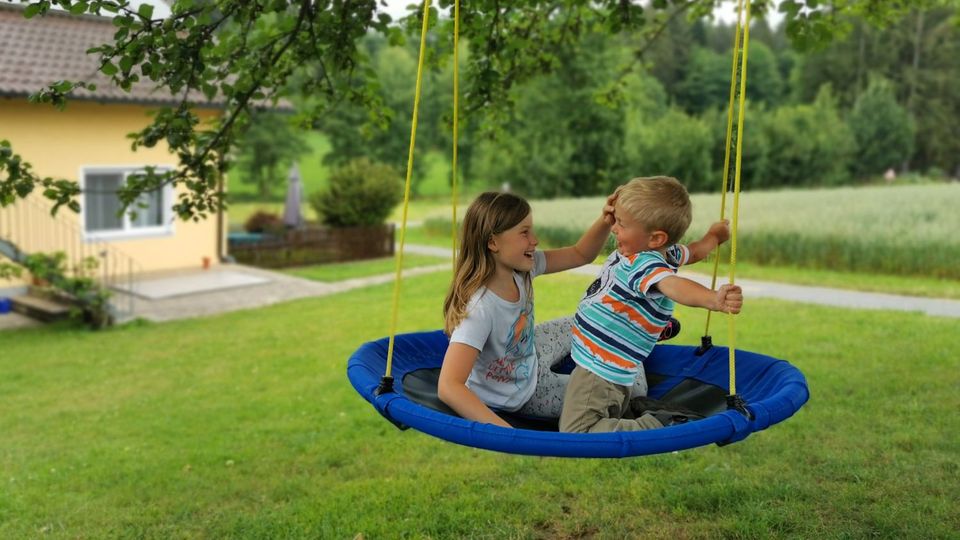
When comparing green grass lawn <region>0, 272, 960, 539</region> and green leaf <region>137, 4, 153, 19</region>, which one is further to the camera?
green grass lawn <region>0, 272, 960, 539</region>

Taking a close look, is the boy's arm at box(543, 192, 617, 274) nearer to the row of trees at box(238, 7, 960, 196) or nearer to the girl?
the girl

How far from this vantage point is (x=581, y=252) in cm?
323

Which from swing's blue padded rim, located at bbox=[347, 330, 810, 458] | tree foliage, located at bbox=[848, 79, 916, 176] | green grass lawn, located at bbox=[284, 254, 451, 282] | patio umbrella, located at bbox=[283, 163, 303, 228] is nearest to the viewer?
swing's blue padded rim, located at bbox=[347, 330, 810, 458]

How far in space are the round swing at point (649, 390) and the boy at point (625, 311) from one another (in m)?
0.21

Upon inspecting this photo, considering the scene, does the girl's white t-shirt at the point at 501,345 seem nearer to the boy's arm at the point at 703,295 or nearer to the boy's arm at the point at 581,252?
the boy's arm at the point at 581,252

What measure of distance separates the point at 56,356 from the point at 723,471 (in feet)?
22.8

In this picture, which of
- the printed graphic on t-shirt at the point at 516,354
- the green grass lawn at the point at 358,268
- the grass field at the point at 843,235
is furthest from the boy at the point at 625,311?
the green grass lawn at the point at 358,268

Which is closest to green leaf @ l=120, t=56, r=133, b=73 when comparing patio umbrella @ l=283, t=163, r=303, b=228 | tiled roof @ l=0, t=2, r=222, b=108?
tiled roof @ l=0, t=2, r=222, b=108

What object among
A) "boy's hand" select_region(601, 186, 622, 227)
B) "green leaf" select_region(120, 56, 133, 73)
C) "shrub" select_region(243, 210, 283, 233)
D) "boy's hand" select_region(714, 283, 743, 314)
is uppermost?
"green leaf" select_region(120, 56, 133, 73)

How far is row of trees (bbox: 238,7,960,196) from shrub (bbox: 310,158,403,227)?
2.68 meters

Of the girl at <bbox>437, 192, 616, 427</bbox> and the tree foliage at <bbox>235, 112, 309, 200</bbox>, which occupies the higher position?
the tree foliage at <bbox>235, 112, 309, 200</bbox>

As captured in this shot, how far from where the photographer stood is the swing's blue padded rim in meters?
2.28

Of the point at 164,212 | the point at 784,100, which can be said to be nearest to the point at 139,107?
the point at 164,212

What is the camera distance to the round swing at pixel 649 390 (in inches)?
90.2
